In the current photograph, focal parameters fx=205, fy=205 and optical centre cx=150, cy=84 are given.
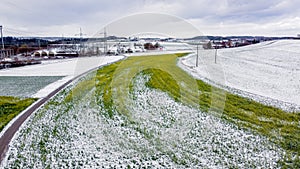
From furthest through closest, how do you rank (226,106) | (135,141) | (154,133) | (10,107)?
(226,106)
(10,107)
(154,133)
(135,141)

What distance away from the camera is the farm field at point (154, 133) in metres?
6.32

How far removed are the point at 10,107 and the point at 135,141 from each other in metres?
7.84

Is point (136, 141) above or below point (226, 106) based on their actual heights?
below

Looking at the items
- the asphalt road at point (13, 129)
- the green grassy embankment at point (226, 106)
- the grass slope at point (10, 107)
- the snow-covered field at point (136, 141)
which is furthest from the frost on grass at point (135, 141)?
the grass slope at point (10, 107)

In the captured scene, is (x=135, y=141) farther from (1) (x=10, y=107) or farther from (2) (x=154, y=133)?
(1) (x=10, y=107)

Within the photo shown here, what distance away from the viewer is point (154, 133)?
8164 mm

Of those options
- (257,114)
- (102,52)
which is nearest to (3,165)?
(257,114)

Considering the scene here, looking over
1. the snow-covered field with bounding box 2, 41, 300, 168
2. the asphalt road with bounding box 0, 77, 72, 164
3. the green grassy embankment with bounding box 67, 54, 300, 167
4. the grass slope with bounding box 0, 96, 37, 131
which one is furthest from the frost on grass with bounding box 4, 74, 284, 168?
the grass slope with bounding box 0, 96, 37, 131

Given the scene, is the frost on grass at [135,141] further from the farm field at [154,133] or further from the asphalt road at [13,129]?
the asphalt road at [13,129]

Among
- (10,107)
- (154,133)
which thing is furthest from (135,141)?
(10,107)

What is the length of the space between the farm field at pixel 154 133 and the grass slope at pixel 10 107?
118 cm

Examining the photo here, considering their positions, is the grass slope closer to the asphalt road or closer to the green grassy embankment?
the asphalt road

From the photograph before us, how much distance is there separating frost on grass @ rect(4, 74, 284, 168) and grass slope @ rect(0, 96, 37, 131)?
1.13 metres

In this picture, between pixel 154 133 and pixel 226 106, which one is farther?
pixel 226 106
